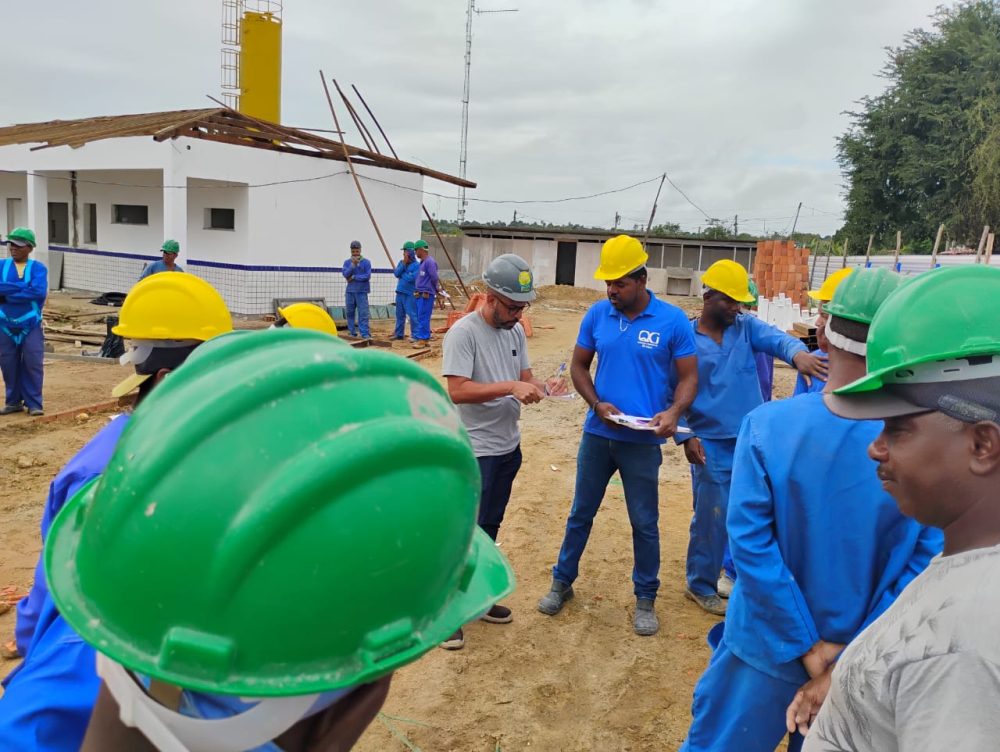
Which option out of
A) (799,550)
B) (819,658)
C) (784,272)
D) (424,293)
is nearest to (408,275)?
(424,293)

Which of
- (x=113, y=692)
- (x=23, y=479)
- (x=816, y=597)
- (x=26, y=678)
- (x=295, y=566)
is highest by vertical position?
(x=295, y=566)

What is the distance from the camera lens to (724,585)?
471 cm

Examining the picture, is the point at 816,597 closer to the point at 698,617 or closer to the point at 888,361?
the point at 888,361

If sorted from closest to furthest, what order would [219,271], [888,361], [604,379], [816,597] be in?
1. [888,361]
2. [816,597]
3. [604,379]
4. [219,271]

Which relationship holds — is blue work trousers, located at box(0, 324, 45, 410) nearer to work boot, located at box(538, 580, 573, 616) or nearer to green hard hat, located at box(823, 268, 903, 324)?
work boot, located at box(538, 580, 573, 616)

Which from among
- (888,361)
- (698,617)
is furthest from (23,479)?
(888,361)

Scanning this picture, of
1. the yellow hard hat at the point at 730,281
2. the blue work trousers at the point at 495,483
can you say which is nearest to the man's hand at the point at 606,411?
the blue work trousers at the point at 495,483

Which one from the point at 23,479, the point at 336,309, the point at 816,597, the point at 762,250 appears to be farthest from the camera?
the point at 762,250

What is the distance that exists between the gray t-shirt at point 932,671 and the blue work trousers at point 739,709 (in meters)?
0.82

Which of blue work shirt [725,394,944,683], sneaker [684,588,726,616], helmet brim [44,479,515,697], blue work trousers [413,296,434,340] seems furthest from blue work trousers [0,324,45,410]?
blue work shirt [725,394,944,683]

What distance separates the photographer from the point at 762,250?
64.6 feet

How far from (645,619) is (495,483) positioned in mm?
1186

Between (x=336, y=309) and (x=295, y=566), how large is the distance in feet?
56.8

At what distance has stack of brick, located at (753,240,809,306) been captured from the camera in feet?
53.9
